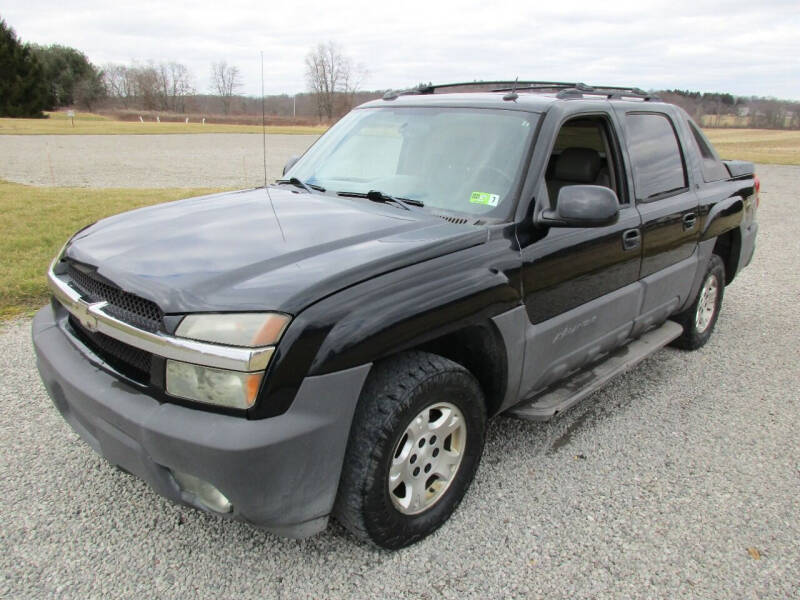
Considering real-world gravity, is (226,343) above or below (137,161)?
above

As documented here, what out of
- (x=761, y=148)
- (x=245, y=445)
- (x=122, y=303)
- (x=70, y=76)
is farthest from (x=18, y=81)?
(x=245, y=445)

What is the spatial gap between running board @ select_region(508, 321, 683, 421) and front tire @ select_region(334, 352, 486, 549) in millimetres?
415

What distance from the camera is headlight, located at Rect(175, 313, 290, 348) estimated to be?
2.04 m

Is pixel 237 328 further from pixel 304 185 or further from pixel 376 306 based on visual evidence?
pixel 304 185

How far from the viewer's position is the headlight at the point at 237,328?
80.4 inches

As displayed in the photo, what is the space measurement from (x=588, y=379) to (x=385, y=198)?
4.91 ft

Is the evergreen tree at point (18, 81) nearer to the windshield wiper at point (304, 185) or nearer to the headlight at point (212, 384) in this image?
the windshield wiper at point (304, 185)

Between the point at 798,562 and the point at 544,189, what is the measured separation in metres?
1.92

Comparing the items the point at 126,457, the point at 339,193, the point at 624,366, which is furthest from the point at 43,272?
the point at 624,366

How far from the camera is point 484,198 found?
3008 mm

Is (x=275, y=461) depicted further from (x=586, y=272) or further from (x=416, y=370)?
(x=586, y=272)

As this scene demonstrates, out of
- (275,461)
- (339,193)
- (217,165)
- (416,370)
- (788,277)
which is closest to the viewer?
(275,461)

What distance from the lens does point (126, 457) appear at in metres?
2.26

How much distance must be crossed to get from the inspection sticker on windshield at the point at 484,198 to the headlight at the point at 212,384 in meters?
1.45
